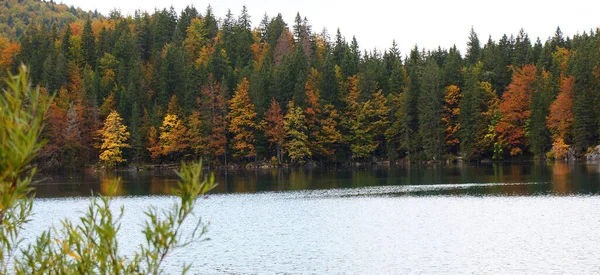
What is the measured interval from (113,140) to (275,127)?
22.2m

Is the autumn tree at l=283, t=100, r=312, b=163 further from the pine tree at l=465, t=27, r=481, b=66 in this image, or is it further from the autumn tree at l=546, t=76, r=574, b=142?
the pine tree at l=465, t=27, r=481, b=66

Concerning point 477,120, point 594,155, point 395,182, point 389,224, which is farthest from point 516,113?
point 389,224

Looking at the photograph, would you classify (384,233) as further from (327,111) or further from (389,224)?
(327,111)

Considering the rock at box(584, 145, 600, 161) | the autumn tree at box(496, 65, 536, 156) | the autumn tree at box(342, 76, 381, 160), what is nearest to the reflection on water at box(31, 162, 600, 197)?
the rock at box(584, 145, 600, 161)

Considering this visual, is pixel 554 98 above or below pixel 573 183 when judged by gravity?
above

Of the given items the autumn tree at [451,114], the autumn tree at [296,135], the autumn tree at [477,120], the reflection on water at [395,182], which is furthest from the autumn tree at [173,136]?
the autumn tree at [477,120]

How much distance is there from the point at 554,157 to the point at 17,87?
279 ft

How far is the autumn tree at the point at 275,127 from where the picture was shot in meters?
91.4

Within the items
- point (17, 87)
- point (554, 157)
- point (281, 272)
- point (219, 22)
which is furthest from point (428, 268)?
point (219, 22)

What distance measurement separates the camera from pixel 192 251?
2945cm

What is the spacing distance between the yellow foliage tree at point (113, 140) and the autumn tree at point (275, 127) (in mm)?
19208

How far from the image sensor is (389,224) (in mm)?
35625

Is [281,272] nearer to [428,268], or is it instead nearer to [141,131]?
[428,268]

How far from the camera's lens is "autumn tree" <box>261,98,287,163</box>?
9144 cm
